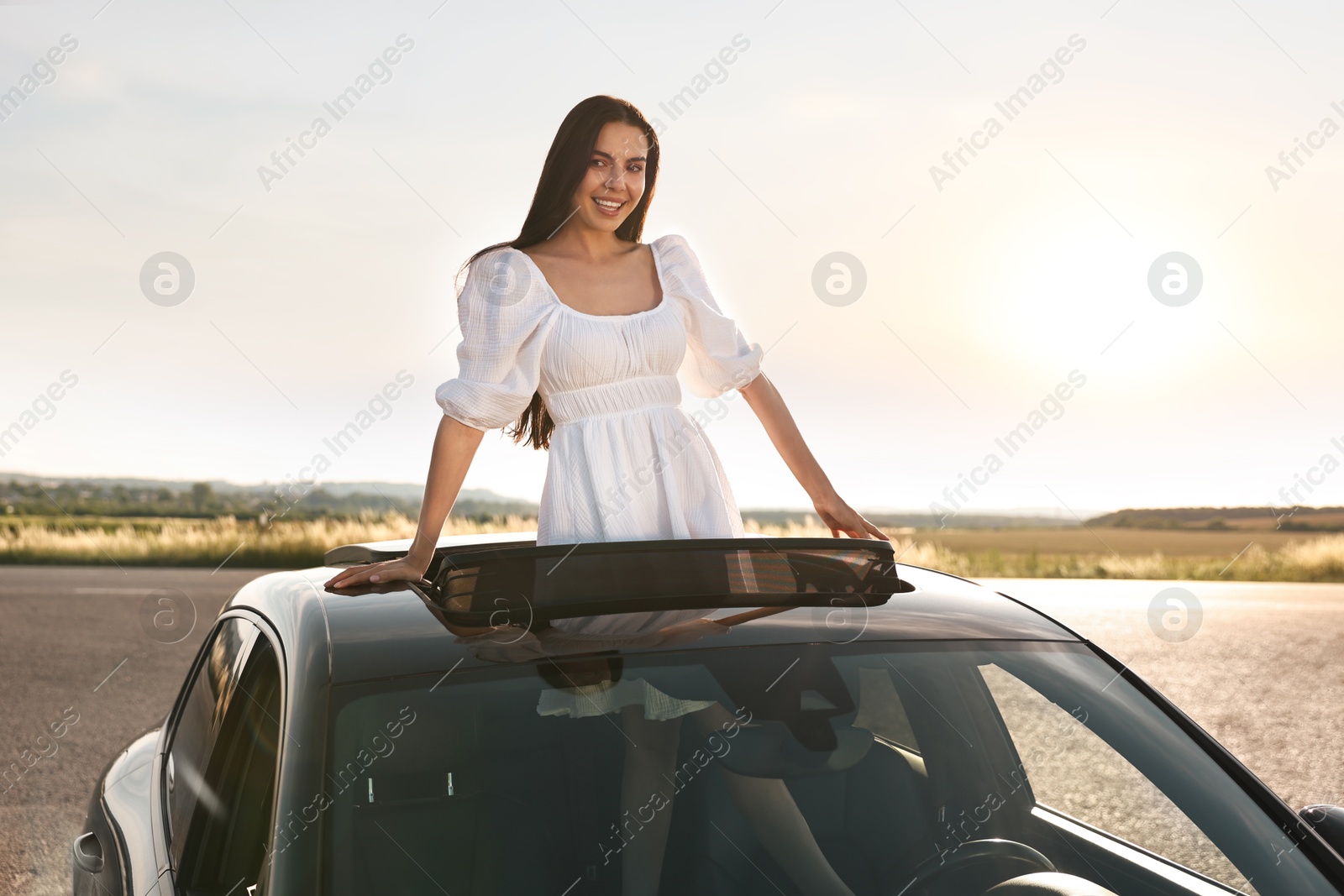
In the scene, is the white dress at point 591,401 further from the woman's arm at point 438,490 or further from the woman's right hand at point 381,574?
the woman's right hand at point 381,574

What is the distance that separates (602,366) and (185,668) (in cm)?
678

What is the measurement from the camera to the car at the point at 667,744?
5.17 feet

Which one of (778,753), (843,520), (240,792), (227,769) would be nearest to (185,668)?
(843,520)

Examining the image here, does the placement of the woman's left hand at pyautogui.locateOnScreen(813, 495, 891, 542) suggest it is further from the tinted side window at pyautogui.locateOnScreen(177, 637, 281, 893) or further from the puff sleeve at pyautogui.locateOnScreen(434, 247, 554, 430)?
the tinted side window at pyautogui.locateOnScreen(177, 637, 281, 893)

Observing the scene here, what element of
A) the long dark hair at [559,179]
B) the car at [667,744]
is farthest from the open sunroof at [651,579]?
the long dark hair at [559,179]

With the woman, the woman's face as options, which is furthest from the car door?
the woman's face

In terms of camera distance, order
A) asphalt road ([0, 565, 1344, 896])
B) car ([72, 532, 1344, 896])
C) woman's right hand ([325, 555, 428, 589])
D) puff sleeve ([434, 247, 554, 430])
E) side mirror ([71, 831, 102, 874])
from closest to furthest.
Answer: car ([72, 532, 1344, 896]) < woman's right hand ([325, 555, 428, 589]) < side mirror ([71, 831, 102, 874]) < puff sleeve ([434, 247, 554, 430]) < asphalt road ([0, 565, 1344, 896])

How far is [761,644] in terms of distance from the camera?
5.58 feet

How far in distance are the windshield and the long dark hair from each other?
50.7 inches

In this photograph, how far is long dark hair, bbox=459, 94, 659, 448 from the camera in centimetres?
295

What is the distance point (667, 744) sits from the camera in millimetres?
1804

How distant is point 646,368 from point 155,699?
5685 mm

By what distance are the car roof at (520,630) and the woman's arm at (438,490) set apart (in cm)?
9

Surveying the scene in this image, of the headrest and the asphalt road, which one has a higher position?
the headrest
